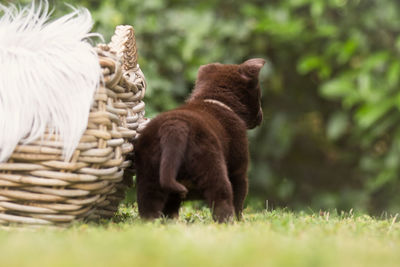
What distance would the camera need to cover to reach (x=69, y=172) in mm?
2449

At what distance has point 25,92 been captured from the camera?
2.49 meters

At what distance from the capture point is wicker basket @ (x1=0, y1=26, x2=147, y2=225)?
7.95 feet

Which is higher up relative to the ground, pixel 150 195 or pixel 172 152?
pixel 172 152

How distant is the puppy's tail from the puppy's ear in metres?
0.67

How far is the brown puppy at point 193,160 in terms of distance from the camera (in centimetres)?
252

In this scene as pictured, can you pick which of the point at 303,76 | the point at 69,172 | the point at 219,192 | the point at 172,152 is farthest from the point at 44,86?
the point at 303,76

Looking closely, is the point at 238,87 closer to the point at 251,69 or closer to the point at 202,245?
the point at 251,69

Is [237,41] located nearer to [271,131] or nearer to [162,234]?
[271,131]

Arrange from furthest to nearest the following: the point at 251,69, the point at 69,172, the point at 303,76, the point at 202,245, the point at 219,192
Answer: the point at 303,76, the point at 251,69, the point at 219,192, the point at 69,172, the point at 202,245

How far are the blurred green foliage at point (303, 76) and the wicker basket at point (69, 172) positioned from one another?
2.25 meters

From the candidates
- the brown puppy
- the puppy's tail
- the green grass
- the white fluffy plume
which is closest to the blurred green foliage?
the brown puppy

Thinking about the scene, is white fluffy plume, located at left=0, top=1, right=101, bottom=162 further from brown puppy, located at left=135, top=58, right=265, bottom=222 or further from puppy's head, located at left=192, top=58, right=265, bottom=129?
puppy's head, located at left=192, top=58, right=265, bottom=129

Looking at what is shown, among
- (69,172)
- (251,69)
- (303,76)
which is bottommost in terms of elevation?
(69,172)

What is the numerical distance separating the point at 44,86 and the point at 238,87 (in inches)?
41.5
